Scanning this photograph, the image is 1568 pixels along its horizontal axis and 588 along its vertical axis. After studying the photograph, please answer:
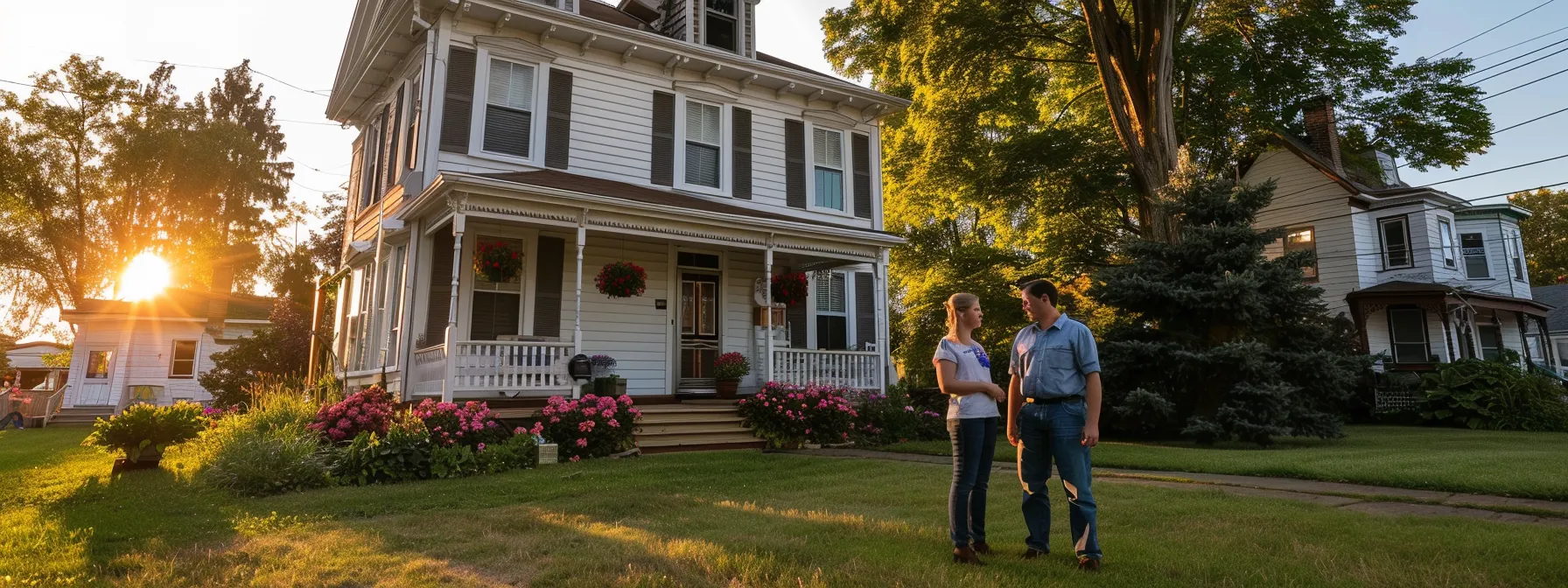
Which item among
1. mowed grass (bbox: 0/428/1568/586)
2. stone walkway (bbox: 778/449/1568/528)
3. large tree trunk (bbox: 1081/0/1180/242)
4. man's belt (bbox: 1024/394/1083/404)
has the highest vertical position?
large tree trunk (bbox: 1081/0/1180/242)

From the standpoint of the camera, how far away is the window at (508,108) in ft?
39.3

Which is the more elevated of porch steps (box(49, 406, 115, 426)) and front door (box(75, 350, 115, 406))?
front door (box(75, 350, 115, 406))

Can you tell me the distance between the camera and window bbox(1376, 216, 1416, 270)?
22392 millimetres

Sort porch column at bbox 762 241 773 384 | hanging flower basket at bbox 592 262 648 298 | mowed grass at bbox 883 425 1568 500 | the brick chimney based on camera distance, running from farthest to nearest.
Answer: the brick chimney < porch column at bbox 762 241 773 384 < hanging flower basket at bbox 592 262 648 298 < mowed grass at bbox 883 425 1568 500

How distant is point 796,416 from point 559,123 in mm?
5867

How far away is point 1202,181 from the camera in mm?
12148

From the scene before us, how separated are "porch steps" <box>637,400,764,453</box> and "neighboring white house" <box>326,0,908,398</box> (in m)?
1.05

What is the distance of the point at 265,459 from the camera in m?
7.62

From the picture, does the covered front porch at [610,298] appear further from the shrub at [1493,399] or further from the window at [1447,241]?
the window at [1447,241]

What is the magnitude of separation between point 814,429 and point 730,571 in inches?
308

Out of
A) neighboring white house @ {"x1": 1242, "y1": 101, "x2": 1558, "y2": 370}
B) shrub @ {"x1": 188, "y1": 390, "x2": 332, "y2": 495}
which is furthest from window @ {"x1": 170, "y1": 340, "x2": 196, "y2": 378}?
neighboring white house @ {"x1": 1242, "y1": 101, "x2": 1558, "y2": 370}

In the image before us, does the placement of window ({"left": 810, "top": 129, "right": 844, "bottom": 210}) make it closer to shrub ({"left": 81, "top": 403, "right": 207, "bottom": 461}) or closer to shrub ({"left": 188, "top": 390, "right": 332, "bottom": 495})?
shrub ({"left": 188, "top": 390, "right": 332, "bottom": 495})

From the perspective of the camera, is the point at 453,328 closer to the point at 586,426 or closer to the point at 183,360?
the point at 586,426

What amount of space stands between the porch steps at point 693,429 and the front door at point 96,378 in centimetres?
2305
